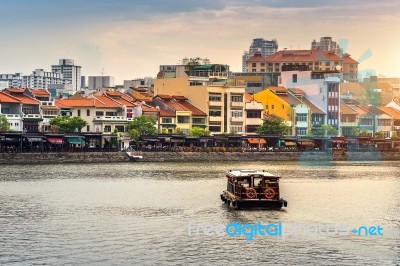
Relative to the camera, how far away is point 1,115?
100375 millimetres

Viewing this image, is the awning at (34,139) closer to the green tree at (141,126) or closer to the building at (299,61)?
the green tree at (141,126)

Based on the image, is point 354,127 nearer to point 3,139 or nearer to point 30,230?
point 3,139

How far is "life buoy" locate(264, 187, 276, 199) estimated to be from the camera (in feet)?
165

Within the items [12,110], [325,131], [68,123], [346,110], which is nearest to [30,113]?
[12,110]

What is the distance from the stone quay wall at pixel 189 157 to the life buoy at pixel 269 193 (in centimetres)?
4374

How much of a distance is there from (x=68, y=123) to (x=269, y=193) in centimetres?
5558

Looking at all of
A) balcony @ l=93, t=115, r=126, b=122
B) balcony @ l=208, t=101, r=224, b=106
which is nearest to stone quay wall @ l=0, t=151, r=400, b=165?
balcony @ l=93, t=115, r=126, b=122

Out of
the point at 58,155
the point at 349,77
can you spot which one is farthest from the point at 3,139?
the point at 349,77

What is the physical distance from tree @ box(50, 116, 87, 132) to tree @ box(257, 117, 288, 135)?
24.4 meters

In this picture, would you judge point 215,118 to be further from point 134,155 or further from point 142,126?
point 134,155

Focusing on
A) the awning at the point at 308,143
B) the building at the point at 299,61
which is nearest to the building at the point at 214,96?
the awning at the point at 308,143

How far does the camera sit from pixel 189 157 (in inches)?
4097

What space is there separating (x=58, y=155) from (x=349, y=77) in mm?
104372

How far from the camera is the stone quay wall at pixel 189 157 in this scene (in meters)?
90.8
